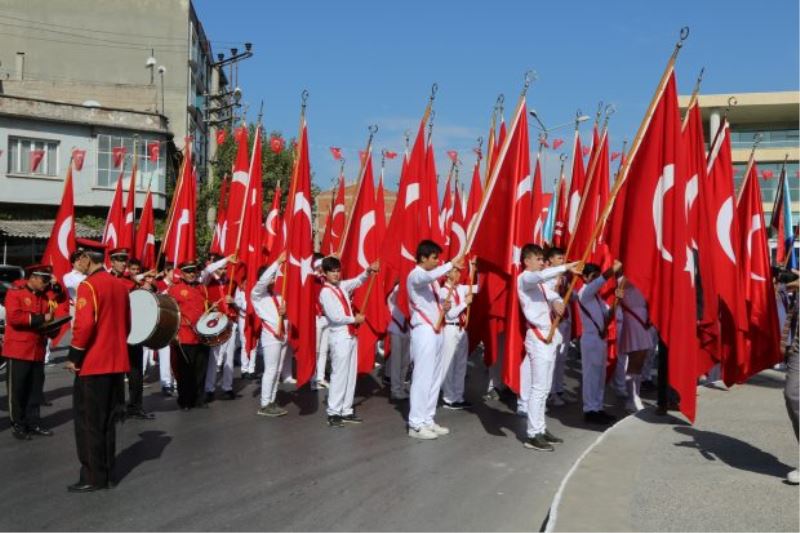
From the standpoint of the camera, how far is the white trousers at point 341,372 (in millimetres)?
9070

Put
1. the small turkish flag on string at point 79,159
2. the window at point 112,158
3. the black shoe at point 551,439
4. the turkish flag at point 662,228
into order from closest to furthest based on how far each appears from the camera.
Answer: the turkish flag at point 662,228 → the black shoe at point 551,439 → the small turkish flag on string at point 79,159 → the window at point 112,158

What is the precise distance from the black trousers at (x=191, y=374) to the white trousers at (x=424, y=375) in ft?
10.00

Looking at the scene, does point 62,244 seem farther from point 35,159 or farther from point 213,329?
point 35,159

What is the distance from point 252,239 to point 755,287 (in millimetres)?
6776

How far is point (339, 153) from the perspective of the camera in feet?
54.3

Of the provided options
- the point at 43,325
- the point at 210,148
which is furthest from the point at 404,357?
the point at 210,148

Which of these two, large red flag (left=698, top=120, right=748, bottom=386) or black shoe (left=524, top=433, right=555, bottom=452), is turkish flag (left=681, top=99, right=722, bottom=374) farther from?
black shoe (left=524, top=433, right=555, bottom=452)

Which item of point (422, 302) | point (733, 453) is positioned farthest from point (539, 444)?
point (422, 302)

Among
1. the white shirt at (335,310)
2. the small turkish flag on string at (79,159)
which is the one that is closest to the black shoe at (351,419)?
the white shirt at (335,310)

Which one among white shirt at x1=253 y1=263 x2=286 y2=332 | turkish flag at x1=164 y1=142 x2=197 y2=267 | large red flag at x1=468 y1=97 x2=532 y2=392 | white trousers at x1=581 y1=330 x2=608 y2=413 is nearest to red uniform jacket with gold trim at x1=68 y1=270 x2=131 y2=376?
white shirt at x1=253 y1=263 x2=286 y2=332

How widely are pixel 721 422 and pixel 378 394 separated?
193 inches

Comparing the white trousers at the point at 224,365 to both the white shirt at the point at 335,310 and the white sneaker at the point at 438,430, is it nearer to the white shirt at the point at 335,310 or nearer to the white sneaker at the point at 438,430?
the white shirt at the point at 335,310

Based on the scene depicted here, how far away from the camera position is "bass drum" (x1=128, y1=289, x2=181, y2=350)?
8.45 meters

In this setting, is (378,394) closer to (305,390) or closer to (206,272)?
(305,390)
